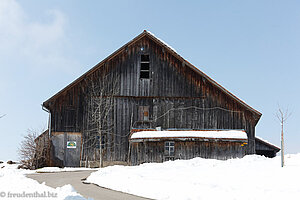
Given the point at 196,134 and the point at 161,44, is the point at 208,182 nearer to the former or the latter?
the point at 196,134

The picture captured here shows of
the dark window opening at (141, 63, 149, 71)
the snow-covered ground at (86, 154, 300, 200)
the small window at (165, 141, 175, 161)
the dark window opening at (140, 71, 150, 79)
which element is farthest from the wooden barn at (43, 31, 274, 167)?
the snow-covered ground at (86, 154, 300, 200)

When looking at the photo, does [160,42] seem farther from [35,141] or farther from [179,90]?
[35,141]

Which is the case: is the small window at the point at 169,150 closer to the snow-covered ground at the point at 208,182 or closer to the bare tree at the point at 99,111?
the bare tree at the point at 99,111

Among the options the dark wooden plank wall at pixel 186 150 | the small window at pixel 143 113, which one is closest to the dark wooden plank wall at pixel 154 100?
the small window at pixel 143 113

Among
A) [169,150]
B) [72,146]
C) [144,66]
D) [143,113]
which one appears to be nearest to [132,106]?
[143,113]

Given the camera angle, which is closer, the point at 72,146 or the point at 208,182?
the point at 208,182

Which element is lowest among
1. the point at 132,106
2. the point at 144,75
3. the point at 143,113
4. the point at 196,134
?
the point at 196,134

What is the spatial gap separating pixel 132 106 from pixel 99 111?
107 inches

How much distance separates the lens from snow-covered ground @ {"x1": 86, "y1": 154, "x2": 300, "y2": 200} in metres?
10.4

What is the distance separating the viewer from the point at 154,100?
25.8 metres

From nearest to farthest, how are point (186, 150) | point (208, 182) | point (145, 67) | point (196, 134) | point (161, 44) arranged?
point (208, 182) → point (186, 150) → point (196, 134) → point (161, 44) → point (145, 67)

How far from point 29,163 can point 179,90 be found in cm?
1339

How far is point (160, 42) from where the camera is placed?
84.9ft

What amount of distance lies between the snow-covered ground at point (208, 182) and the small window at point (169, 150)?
6281mm
